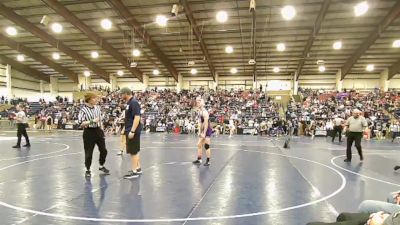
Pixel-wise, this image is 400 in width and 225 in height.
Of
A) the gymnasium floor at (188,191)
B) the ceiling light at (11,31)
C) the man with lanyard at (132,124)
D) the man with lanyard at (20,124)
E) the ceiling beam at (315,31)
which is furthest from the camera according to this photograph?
the ceiling light at (11,31)

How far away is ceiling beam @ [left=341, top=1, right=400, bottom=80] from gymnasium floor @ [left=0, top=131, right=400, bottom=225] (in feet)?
52.3

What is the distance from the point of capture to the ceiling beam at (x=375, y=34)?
2061 centimetres

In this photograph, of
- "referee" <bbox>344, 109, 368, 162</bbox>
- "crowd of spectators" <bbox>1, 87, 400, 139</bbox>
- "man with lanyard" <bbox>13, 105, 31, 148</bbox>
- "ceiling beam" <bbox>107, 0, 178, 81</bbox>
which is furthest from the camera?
Result: "crowd of spectators" <bbox>1, 87, 400, 139</bbox>

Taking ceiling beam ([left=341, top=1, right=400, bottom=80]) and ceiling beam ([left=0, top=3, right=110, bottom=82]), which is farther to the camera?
ceiling beam ([left=0, top=3, right=110, bottom=82])

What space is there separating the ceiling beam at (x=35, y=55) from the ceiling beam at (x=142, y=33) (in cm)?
1226

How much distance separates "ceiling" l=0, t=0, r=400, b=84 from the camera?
21.9m

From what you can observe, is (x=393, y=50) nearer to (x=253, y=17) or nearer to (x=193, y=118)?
(x=253, y=17)

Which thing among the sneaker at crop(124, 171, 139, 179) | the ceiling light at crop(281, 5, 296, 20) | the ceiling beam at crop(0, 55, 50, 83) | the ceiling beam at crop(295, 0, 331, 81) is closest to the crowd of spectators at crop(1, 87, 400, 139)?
the ceiling beam at crop(295, 0, 331, 81)

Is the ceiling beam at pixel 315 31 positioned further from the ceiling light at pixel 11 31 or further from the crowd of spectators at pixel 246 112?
the ceiling light at pixel 11 31

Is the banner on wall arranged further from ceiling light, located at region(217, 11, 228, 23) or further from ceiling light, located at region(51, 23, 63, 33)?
ceiling light, located at region(51, 23, 63, 33)

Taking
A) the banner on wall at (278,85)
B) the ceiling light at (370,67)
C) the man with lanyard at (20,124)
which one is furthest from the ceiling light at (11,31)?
the ceiling light at (370,67)

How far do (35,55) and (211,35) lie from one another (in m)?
18.1

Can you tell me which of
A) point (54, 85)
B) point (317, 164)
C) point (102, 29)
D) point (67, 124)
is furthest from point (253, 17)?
point (54, 85)

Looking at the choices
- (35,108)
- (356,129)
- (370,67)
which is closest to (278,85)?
(370,67)
